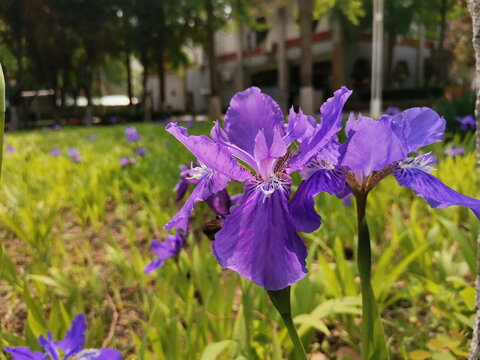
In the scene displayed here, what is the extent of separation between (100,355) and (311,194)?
518mm

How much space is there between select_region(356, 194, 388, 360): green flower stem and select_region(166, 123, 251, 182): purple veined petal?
0.56 ft

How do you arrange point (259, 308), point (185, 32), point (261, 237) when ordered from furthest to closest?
point (185, 32)
point (259, 308)
point (261, 237)

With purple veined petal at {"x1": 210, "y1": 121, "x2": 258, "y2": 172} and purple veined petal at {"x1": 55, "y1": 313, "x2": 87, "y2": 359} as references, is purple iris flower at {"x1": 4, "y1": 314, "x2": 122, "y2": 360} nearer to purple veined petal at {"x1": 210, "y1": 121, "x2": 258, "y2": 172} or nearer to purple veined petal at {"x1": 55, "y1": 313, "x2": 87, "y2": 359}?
purple veined petal at {"x1": 55, "y1": 313, "x2": 87, "y2": 359}

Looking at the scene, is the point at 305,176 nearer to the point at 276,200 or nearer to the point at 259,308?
the point at 276,200

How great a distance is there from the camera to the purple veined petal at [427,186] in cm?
45

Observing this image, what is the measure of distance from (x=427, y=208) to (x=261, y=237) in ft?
5.90

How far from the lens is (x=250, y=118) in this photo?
53 centimetres

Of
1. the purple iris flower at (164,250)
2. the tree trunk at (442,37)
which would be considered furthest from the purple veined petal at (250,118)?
the tree trunk at (442,37)

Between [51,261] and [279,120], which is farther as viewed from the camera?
[51,261]

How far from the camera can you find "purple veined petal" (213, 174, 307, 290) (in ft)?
1.44

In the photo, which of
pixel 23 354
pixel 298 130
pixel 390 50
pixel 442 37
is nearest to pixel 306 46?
Result: pixel 442 37

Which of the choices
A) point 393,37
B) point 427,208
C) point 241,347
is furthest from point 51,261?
point 393,37

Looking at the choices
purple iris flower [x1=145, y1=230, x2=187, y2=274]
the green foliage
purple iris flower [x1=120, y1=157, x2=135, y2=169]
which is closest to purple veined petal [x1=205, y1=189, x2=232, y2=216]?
the green foliage

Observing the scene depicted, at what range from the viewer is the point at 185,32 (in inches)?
611
